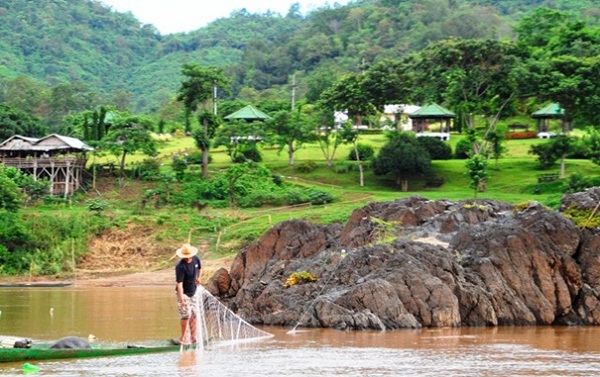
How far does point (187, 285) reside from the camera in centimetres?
2698

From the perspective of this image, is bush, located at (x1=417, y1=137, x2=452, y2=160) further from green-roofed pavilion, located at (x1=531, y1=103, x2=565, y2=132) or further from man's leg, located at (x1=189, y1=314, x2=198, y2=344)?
man's leg, located at (x1=189, y1=314, x2=198, y2=344)

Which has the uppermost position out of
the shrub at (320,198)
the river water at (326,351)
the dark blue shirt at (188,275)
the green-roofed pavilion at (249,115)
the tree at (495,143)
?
the green-roofed pavilion at (249,115)

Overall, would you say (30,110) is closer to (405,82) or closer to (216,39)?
(405,82)

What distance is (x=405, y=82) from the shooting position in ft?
253

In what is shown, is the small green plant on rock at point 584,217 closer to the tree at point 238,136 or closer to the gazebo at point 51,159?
the gazebo at point 51,159

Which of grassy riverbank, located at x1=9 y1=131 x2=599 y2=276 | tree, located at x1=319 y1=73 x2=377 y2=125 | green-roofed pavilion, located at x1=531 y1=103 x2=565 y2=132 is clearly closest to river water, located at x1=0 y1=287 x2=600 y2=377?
grassy riverbank, located at x1=9 y1=131 x2=599 y2=276

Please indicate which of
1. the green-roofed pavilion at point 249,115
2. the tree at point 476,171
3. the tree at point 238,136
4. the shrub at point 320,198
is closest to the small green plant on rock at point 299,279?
the tree at point 476,171

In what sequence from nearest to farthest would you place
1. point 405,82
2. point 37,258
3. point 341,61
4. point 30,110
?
point 37,258, point 405,82, point 30,110, point 341,61

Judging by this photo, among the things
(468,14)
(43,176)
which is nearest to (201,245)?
(43,176)

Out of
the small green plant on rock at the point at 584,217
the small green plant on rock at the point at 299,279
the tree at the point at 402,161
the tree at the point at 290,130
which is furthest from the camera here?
the tree at the point at 290,130

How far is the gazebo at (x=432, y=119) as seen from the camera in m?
81.3

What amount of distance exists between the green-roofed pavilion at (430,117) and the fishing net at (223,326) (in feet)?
169

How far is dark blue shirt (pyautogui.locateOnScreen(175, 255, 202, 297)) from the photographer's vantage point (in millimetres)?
26844

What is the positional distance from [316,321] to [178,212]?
3114 centimetres
